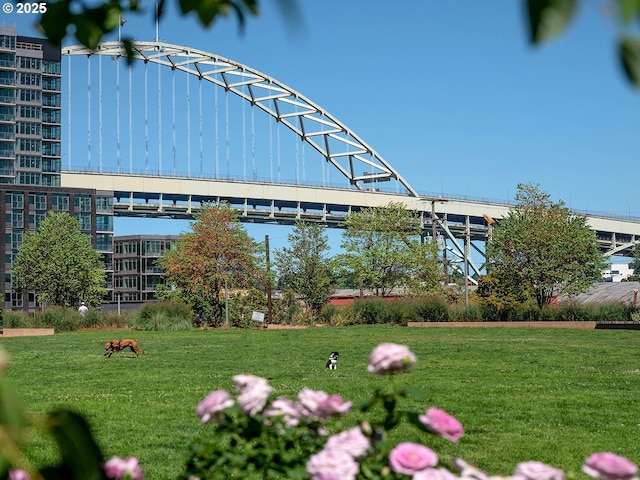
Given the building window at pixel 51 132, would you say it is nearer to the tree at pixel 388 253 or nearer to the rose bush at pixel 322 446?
the tree at pixel 388 253

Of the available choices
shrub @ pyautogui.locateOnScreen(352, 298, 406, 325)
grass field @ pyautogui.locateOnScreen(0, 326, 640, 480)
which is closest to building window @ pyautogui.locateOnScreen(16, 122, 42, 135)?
shrub @ pyautogui.locateOnScreen(352, 298, 406, 325)

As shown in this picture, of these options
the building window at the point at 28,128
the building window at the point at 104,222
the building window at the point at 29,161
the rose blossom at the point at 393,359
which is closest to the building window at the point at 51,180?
the building window at the point at 29,161

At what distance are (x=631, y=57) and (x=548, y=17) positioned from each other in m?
0.13

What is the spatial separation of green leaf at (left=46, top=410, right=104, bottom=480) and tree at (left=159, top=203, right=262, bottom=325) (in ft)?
187

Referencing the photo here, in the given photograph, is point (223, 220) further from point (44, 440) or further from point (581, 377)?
point (44, 440)

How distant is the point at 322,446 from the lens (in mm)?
3592

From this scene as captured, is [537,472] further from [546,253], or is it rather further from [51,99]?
[51,99]

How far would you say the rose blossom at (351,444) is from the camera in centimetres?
301

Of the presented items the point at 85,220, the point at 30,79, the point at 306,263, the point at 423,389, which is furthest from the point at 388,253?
the point at 30,79

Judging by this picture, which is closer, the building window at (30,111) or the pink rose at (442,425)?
the pink rose at (442,425)

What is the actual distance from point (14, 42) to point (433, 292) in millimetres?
65944

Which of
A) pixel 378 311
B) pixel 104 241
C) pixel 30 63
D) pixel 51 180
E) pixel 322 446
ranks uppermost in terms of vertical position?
pixel 30 63

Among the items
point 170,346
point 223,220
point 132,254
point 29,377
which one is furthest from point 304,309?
point 132,254

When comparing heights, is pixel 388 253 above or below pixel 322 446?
above
